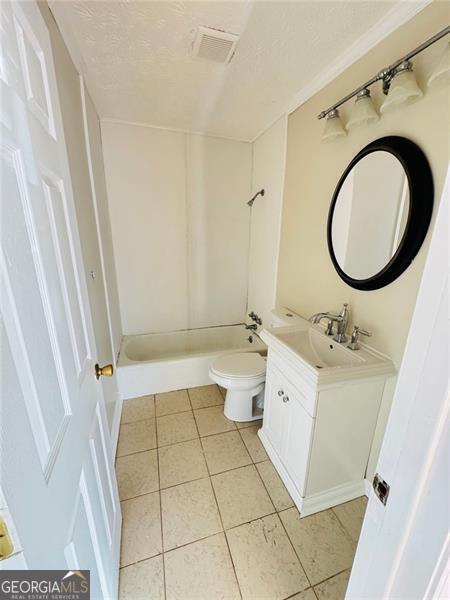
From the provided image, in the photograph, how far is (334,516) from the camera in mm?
1332

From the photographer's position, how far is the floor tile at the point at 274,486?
1.39m

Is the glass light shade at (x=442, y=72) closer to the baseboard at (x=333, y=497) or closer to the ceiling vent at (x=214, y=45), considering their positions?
the ceiling vent at (x=214, y=45)

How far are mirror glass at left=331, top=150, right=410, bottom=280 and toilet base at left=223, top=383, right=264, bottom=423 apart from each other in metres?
1.12

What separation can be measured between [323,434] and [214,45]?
2.05 metres

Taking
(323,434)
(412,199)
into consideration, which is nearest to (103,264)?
(323,434)

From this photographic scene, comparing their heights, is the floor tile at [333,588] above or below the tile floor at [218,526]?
below

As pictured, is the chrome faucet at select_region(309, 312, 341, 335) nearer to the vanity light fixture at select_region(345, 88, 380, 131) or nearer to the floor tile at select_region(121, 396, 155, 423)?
the vanity light fixture at select_region(345, 88, 380, 131)

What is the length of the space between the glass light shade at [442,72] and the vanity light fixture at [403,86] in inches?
2.1

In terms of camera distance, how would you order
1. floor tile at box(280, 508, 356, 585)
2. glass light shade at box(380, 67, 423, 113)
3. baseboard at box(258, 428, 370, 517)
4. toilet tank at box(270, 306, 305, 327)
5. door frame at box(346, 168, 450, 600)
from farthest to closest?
toilet tank at box(270, 306, 305, 327)
baseboard at box(258, 428, 370, 517)
floor tile at box(280, 508, 356, 585)
glass light shade at box(380, 67, 423, 113)
door frame at box(346, 168, 450, 600)

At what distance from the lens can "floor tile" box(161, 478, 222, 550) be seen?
1229 millimetres

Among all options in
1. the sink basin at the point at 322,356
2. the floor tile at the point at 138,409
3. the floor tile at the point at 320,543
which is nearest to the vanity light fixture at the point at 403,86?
the sink basin at the point at 322,356

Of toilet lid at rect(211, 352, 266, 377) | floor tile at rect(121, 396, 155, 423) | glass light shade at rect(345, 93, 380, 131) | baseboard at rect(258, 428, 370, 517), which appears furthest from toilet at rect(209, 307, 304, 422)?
glass light shade at rect(345, 93, 380, 131)

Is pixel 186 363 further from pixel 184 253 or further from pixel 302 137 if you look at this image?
pixel 302 137

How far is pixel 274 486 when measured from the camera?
148 centimetres
